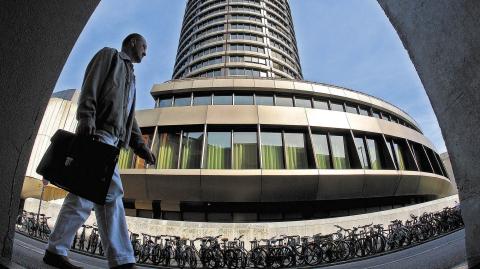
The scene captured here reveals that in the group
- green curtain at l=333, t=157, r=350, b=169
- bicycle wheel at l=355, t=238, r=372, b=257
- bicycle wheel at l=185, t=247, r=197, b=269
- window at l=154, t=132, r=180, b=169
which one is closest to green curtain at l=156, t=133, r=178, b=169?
window at l=154, t=132, r=180, b=169

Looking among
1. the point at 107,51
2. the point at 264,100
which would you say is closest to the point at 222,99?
the point at 264,100

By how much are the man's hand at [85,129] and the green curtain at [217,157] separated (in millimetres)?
14830

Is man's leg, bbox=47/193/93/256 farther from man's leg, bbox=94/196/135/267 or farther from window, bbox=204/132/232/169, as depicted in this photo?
window, bbox=204/132/232/169

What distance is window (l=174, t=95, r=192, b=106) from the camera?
786 inches

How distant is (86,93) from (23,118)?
524 millimetres

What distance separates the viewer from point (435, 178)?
2386 centimetres

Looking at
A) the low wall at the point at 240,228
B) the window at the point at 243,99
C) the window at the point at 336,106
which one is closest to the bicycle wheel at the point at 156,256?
the low wall at the point at 240,228

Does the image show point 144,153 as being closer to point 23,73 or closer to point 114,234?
point 114,234

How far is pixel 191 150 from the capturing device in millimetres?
17297

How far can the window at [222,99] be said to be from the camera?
19.9m

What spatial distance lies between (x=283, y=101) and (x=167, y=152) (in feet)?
27.4

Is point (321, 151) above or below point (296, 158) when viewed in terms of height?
above

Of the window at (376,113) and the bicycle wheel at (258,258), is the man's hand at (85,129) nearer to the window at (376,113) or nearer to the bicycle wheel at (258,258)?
the bicycle wheel at (258,258)

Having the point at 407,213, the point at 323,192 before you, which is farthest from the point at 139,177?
the point at 407,213
